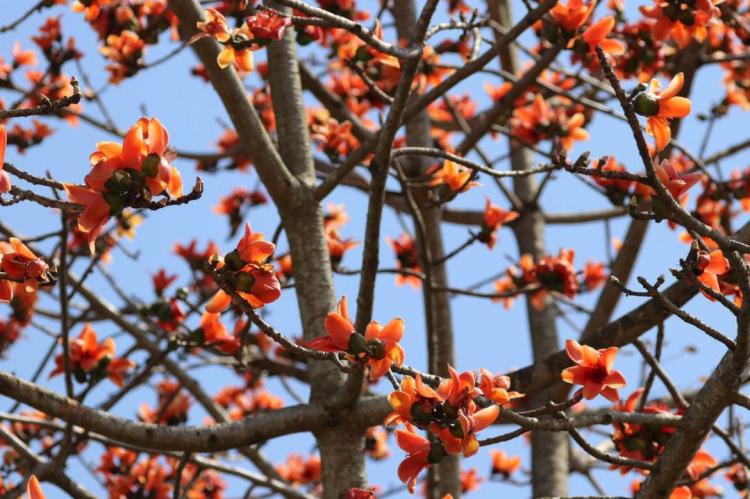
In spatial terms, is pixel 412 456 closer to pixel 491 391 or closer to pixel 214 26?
pixel 491 391

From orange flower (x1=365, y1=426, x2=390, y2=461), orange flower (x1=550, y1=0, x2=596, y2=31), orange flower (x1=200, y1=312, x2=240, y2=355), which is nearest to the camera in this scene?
orange flower (x1=550, y1=0, x2=596, y2=31)

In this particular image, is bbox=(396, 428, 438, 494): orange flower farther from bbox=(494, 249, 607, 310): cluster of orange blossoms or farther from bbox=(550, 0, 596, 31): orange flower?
bbox=(494, 249, 607, 310): cluster of orange blossoms

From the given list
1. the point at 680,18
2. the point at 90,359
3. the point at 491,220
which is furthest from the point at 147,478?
the point at 680,18

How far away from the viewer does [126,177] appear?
202cm

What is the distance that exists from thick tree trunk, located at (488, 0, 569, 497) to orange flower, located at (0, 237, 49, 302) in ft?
8.55

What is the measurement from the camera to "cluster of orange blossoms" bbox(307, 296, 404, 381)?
2230 millimetres

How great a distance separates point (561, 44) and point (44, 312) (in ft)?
10.7

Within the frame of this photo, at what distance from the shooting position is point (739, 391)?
2.25 m

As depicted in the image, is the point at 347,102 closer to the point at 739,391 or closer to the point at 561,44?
the point at 561,44

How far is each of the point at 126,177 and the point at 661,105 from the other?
3.99 feet

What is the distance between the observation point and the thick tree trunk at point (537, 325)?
4895 mm

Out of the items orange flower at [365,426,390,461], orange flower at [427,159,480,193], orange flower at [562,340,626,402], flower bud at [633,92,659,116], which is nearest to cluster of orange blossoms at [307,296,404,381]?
orange flower at [562,340,626,402]

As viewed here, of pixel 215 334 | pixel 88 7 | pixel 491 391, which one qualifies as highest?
pixel 88 7

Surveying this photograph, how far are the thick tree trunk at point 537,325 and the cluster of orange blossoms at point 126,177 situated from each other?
2.59 m
